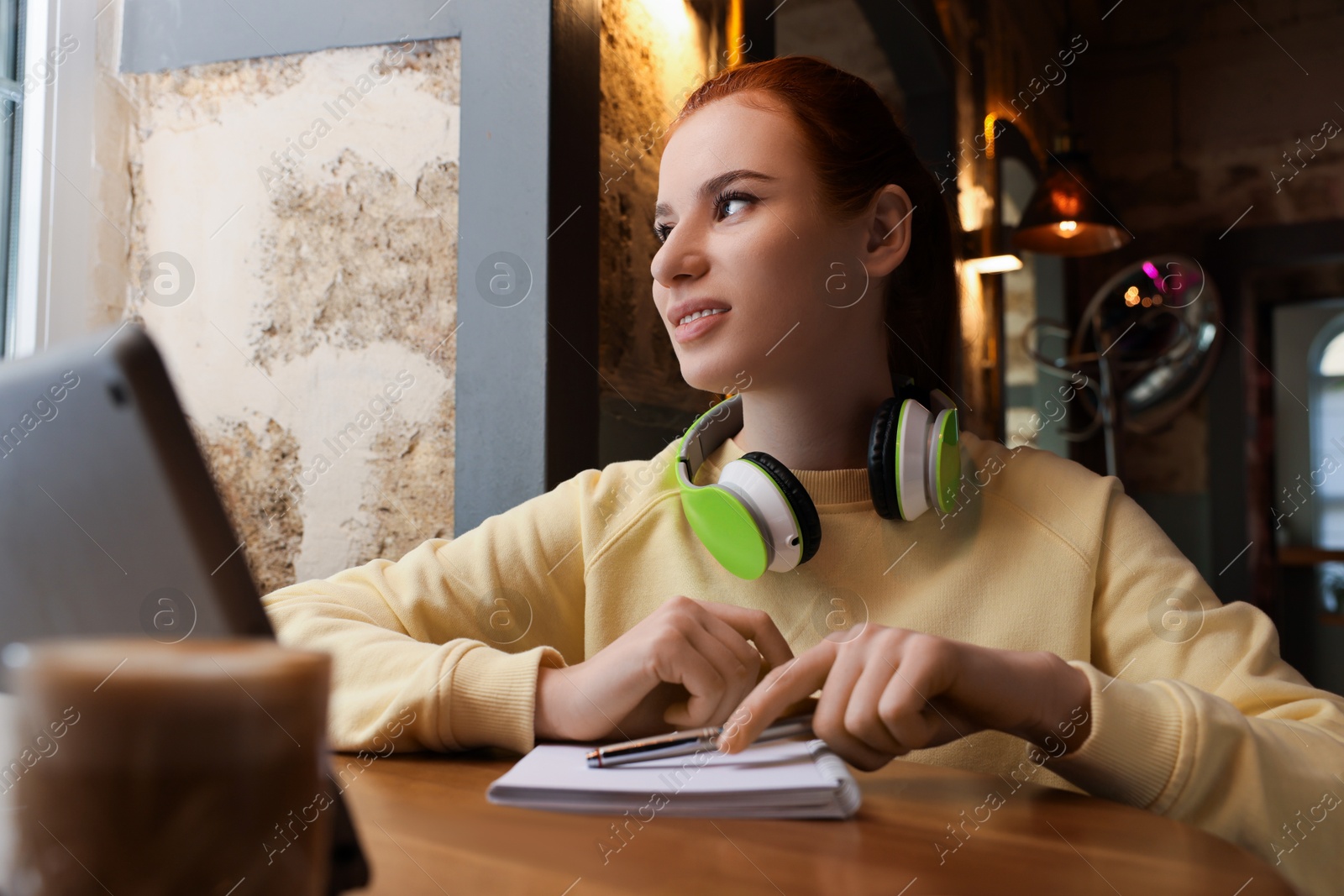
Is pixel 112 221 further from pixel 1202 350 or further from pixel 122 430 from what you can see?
pixel 1202 350

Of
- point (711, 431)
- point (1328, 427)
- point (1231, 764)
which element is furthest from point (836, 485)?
point (1328, 427)

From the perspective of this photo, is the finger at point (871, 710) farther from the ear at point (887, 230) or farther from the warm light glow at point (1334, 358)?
the warm light glow at point (1334, 358)

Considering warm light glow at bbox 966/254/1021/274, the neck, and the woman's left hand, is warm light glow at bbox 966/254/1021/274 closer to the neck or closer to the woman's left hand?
the neck

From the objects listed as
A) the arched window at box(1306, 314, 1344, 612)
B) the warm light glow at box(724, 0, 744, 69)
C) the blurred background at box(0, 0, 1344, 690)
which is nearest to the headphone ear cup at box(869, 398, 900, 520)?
the blurred background at box(0, 0, 1344, 690)

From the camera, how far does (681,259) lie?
1189mm

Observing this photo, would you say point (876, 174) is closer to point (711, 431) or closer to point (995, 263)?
point (711, 431)

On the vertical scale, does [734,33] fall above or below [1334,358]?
above

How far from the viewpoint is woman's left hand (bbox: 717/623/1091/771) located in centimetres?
75

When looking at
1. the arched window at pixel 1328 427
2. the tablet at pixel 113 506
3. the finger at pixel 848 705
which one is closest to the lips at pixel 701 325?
the finger at pixel 848 705

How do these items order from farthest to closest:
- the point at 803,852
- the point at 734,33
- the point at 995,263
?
the point at 995,263 → the point at 734,33 → the point at 803,852

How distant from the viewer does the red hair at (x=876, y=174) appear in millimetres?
1252

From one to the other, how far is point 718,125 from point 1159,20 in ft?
17.7

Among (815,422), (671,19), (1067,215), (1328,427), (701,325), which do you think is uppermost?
(671,19)

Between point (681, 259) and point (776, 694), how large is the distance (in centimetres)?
59
